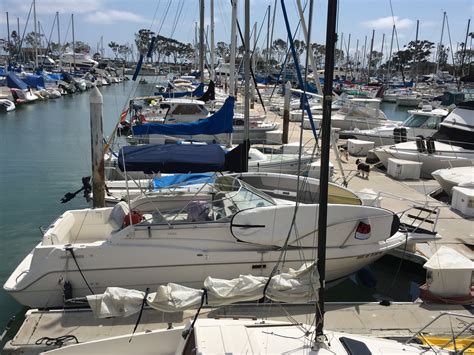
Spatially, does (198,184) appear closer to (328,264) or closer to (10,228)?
(328,264)

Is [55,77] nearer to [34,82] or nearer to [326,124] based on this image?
[34,82]

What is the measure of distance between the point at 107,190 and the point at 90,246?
5.09m

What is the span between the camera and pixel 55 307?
26.2 ft

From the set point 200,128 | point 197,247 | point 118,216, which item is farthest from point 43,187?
point 197,247

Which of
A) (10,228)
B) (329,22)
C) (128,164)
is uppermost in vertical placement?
(329,22)

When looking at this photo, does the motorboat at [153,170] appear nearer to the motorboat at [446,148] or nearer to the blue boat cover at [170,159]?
the blue boat cover at [170,159]

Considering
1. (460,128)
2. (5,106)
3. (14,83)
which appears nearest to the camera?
(460,128)

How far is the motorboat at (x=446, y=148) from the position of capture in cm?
1769

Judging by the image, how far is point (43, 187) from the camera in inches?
701

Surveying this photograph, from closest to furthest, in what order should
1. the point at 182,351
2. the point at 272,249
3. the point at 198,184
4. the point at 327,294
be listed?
1. the point at 182,351
2. the point at 272,249
3. the point at 327,294
4. the point at 198,184

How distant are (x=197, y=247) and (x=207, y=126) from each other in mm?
6720

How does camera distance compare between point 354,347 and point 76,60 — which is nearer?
point 354,347

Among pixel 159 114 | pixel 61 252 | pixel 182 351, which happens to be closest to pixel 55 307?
pixel 61 252

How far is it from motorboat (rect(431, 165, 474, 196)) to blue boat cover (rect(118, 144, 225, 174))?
27.5 ft
